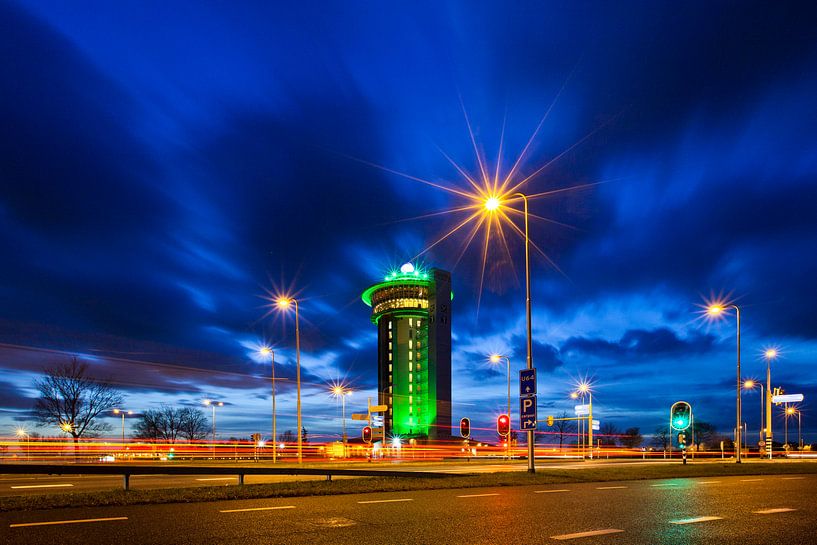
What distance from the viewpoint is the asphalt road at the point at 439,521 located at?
7836 millimetres

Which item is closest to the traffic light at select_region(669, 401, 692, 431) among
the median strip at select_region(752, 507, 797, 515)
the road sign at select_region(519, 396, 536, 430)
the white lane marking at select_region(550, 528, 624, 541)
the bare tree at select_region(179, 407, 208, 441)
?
the road sign at select_region(519, 396, 536, 430)

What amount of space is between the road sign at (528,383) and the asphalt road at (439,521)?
8.68 meters

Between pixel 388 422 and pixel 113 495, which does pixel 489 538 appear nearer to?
pixel 113 495

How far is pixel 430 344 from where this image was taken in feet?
476

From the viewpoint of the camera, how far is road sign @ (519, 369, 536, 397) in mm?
22281

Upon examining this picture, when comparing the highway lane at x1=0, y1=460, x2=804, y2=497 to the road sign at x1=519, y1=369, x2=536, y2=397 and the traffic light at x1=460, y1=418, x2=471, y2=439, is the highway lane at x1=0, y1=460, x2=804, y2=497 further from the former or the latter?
the traffic light at x1=460, y1=418, x2=471, y2=439

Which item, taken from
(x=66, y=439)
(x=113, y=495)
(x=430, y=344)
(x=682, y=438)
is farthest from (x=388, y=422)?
(x=113, y=495)

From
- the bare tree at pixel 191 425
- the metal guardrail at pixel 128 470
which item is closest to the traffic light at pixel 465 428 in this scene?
the metal guardrail at pixel 128 470

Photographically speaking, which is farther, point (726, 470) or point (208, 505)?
point (726, 470)

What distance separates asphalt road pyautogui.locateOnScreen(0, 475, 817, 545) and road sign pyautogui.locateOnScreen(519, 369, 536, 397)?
28.5ft

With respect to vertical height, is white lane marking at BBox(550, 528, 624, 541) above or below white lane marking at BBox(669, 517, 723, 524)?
above

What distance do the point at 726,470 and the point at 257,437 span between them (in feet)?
110

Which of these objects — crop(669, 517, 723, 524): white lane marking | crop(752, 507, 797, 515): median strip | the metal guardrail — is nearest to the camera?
crop(669, 517, 723, 524): white lane marking

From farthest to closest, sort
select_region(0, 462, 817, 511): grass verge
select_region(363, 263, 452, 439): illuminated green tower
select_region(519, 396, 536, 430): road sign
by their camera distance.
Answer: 1. select_region(363, 263, 452, 439): illuminated green tower
2. select_region(519, 396, 536, 430): road sign
3. select_region(0, 462, 817, 511): grass verge
